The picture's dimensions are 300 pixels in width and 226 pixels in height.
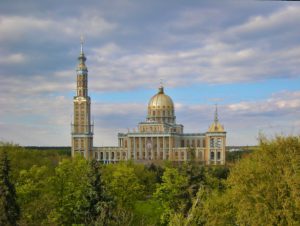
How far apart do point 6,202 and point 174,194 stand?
11343 mm

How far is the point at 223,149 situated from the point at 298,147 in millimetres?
89689

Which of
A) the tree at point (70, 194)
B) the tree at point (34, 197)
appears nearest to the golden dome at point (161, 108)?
the tree at point (70, 194)

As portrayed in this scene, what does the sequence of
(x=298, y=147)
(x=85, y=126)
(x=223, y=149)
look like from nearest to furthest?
(x=298, y=147) < (x=223, y=149) < (x=85, y=126)

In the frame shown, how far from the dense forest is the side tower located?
78.3m

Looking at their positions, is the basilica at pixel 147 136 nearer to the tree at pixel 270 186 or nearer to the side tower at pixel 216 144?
the side tower at pixel 216 144

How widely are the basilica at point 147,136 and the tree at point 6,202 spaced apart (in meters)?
89.7

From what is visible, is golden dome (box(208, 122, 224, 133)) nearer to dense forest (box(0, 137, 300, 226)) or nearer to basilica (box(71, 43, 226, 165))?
basilica (box(71, 43, 226, 165))

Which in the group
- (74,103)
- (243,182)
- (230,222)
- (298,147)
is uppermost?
(74,103)

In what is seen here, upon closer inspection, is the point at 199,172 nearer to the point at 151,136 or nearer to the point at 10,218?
the point at 10,218

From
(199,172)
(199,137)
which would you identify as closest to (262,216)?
(199,172)

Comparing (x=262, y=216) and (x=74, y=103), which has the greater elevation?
(x=74, y=103)

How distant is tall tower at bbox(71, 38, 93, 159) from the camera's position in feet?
399

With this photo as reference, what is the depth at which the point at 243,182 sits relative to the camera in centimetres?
2364

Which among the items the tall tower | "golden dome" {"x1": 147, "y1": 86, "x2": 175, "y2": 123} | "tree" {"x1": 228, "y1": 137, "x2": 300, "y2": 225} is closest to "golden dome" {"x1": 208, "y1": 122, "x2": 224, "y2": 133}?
"golden dome" {"x1": 147, "y1": 86, "x2": 175, "y2": 123}
